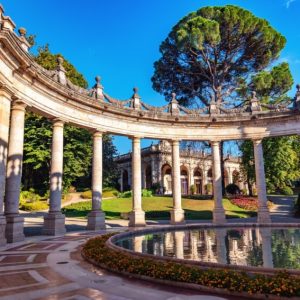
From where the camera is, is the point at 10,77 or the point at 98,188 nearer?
the point at 10,77

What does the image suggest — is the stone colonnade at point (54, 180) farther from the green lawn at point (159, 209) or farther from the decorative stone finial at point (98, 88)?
the green lawn at point (159, 209)

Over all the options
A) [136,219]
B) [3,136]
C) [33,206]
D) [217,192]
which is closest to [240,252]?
[3,136]

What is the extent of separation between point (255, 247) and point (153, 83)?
1857 inches

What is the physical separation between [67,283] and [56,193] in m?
15.3

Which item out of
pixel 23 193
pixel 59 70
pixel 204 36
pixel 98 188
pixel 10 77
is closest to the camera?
pixel 10 77

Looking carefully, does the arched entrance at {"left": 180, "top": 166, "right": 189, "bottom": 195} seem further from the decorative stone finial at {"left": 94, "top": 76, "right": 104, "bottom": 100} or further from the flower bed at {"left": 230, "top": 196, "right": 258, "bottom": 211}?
the decorative stone finial at {"left": 94, "top": 76, "right": 104, "bottom": 100}

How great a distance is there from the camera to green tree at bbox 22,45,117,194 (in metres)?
46.7

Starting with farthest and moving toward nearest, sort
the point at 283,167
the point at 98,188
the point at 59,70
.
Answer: the point at 283,167
the point at 98,188
the point at 59,70

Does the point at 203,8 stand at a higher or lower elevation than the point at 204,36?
higher

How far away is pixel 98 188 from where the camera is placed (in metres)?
26.9

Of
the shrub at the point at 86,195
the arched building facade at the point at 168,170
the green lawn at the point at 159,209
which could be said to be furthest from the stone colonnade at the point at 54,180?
the arched building facade at the point at 168,170

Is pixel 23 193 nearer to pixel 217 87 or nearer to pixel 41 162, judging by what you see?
pixel 41 162

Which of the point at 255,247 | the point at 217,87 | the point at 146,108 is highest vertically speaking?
the point at 217,87

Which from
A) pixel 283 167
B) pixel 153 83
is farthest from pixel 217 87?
pixel 283 167
